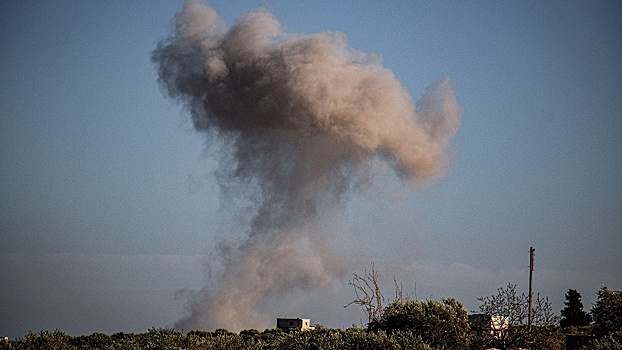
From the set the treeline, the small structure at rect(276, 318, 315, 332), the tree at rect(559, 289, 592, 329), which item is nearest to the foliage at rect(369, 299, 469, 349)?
the treeline

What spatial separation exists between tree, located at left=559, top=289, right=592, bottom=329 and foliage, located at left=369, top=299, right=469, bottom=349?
3573 centimetres

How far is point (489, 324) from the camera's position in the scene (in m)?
30.3

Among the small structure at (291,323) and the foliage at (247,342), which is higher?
the small structure at (291,323)

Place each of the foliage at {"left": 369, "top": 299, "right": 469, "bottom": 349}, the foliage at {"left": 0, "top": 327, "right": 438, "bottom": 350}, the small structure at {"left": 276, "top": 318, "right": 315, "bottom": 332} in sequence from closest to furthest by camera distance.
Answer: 1. the foliage at {"left": 0, "top": 327, "right": 438, "bottom": 350}
2. the foliage at {"left": 369, "top": 299, "right": 469, "bottom": 349}
3. the small structure at {"left": 276, "top": 318, "right": 315, "bottom": 332}

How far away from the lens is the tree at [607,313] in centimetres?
2991

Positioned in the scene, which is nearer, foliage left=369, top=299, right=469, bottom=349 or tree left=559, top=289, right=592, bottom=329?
foliage left=369, top=299, right=469, bottom=349

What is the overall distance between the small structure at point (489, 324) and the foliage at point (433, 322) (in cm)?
103

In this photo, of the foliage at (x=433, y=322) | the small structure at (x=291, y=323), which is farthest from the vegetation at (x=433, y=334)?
the small structure at (x=291, y=323)

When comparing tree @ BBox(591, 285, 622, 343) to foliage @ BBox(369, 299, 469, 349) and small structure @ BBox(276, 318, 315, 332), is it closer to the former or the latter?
foliage @ BBox(369, 299, 469, 349)

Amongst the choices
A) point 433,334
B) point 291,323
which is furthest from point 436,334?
point 291,323

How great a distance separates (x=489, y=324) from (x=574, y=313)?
36838mm

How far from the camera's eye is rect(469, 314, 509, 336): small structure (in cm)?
2969

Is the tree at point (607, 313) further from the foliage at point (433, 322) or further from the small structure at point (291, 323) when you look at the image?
the small structure at point (291, 323)

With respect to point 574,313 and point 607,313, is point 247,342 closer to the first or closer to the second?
point 607,313
